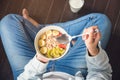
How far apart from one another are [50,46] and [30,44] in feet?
0.91

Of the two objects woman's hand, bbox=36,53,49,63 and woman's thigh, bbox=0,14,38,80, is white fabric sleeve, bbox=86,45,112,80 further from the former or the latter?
woman's thigh, bbox=0,14,38,80

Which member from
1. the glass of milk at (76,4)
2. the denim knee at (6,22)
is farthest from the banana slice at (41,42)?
the glass of milk at (76,4)

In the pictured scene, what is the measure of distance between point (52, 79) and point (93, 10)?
685 millimetres

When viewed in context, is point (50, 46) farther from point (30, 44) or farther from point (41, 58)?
point (30, 44)

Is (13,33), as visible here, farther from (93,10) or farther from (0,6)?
(93,10)

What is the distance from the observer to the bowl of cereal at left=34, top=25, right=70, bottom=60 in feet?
3.16

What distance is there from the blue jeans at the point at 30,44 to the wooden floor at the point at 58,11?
30cm

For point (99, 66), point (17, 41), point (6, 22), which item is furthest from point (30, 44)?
point (99, 66)

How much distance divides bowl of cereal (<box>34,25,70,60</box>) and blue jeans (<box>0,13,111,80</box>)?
0.22 metres

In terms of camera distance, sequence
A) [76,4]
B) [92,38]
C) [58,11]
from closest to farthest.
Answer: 1. [92,38]
2. [76,4]
3. [58,11]

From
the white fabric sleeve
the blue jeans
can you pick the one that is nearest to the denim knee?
the blue jeans

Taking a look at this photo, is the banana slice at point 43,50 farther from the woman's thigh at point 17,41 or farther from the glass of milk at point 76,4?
the glass of milk at point 76,4

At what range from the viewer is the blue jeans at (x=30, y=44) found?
1.18 metres

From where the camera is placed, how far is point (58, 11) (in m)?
1.58
